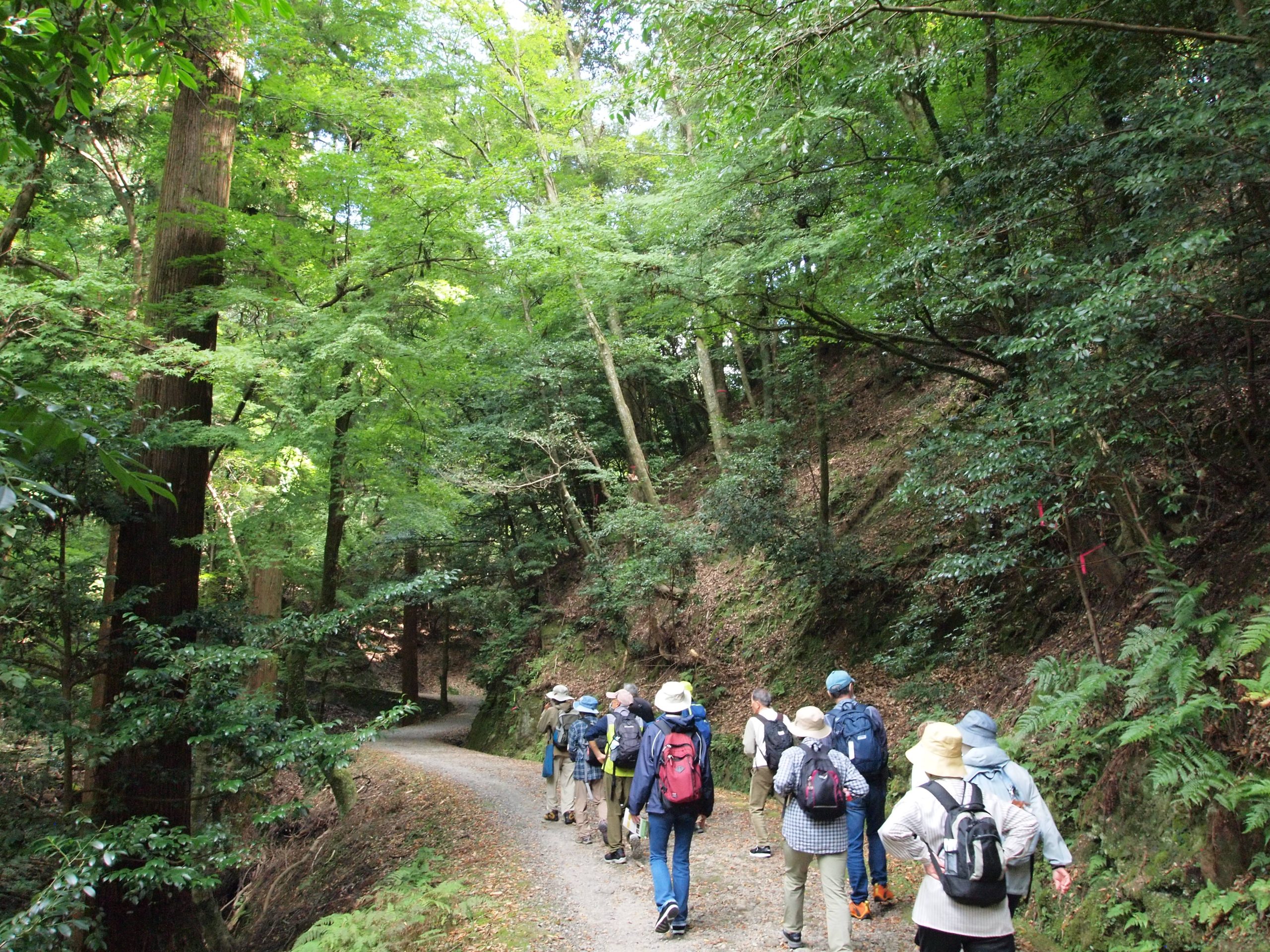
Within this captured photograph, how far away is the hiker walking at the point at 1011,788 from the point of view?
3621 mm

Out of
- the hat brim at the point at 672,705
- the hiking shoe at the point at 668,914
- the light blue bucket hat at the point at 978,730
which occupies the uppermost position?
the hat brim at the point at 672,705

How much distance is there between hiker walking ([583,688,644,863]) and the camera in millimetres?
6809

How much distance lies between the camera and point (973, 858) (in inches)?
132

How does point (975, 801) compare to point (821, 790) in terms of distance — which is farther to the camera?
point (821, 790)

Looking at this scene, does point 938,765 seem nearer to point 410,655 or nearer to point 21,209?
point 21,209

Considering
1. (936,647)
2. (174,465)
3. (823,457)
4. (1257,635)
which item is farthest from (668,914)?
(823,457)

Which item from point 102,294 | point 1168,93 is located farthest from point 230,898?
point 1168,93

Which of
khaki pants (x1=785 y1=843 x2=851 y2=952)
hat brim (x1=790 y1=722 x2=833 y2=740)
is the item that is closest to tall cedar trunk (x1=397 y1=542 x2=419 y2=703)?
khaki pants (x1=785 y1=843 x2=851 y2=952)

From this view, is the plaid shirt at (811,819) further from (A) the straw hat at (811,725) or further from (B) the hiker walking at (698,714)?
(B) the hiker walking at (698,714)

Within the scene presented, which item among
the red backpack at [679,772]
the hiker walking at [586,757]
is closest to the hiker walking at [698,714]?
the red backpack at [679,772]

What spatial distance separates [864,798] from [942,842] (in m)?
2.16

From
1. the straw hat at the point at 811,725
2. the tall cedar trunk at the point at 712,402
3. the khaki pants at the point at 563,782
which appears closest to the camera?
the straw hat at the point at 811,725

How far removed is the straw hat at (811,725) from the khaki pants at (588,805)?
12.1 ft

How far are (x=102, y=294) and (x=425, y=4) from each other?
11.9 metres
